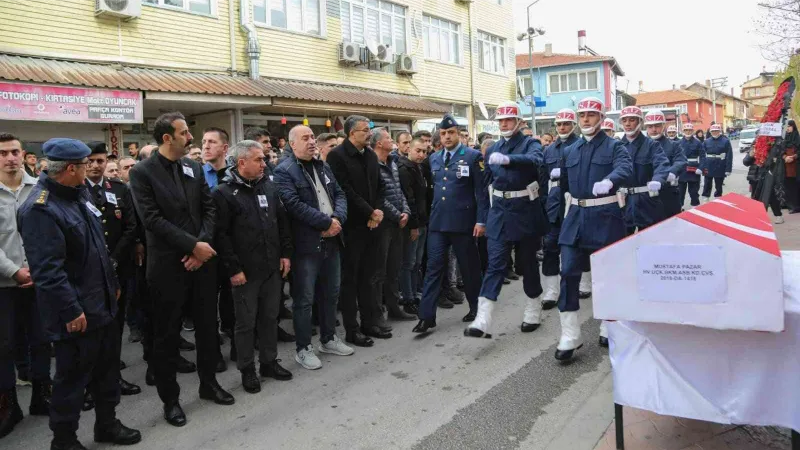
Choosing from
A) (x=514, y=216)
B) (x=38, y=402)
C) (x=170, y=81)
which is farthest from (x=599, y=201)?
(x=170, y=81)

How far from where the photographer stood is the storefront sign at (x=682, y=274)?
9.46ft

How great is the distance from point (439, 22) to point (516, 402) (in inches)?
767

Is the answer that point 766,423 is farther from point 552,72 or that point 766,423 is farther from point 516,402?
point 552,72

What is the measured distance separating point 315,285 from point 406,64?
47.7 feet

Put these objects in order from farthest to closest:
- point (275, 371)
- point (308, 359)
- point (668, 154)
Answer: point (668, 154), point (308, 359), point (275, 371)

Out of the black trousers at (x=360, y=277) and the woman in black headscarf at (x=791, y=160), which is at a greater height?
the woman in black headscarf at (x=791, y=160)

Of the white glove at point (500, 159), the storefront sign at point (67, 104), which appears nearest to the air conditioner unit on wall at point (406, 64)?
the storefront sign at point (67, 104)

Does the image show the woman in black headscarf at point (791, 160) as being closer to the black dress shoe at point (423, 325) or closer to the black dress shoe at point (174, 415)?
the black dress shoe at point (423, 325)

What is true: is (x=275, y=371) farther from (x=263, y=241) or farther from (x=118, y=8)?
(x=118, y=8)

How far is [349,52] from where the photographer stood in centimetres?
1692

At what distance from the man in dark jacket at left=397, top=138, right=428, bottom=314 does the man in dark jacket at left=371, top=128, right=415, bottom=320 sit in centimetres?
21

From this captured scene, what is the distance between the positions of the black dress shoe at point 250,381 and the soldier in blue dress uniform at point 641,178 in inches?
196

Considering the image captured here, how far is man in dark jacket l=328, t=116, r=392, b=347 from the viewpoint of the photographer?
19.8ft

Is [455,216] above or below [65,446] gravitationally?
above
